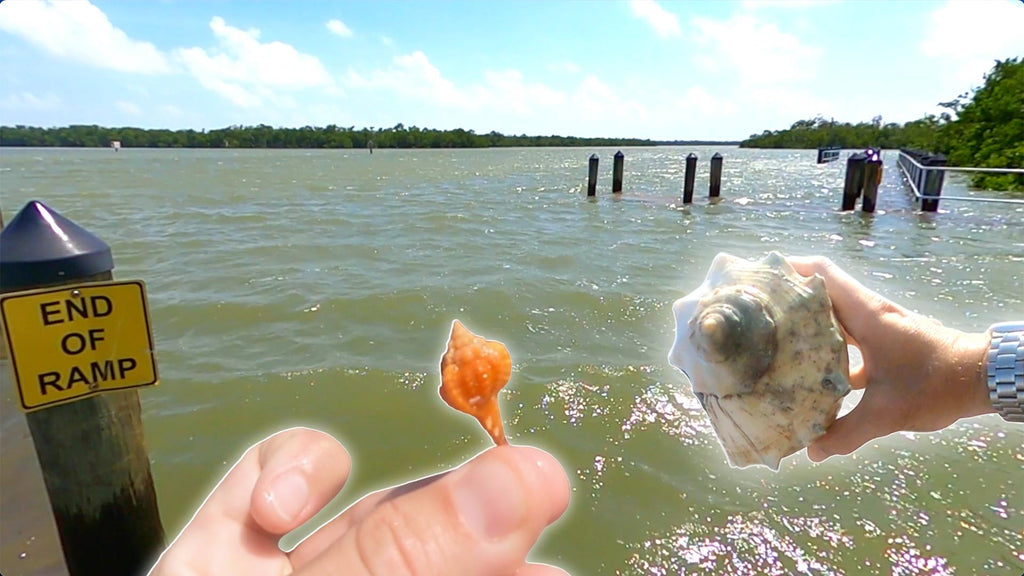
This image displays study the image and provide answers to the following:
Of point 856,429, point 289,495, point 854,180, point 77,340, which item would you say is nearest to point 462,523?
point 289,495

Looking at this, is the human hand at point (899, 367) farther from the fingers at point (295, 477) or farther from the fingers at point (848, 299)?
the fingers at point (295, 477)

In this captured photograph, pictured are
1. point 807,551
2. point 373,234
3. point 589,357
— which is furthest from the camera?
point 373,234

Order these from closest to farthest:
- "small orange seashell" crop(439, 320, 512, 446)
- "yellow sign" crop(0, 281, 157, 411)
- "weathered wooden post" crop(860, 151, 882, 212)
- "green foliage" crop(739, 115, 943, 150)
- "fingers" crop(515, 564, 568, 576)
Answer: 1. "fingers" crop(515, 564, 568, 576)
2. "small orange seashell" crop(439, 320, 512, 446)
3. "yellow sign" crop(0, 281, 157, 411)
4. "weathered wooden post" crop(860, 151, 882, 212)
5. "green foliage" crop(739, 115, 943, 150)

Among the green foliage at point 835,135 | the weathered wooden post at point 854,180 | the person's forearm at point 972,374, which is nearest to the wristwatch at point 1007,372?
the person's forearm at point 972,374

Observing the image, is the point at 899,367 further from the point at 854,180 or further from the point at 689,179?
the point at 689,179

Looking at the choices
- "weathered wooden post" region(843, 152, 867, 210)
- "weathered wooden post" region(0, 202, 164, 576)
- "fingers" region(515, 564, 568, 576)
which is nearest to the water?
"weathered wooden post" region(0, 202, 164, 576)

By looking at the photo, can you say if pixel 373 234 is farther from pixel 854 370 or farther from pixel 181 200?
pixel 854 370

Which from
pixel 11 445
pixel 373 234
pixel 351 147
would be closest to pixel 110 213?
pixel 373 234

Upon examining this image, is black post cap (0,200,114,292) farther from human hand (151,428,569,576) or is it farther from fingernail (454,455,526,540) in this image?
fingernail (454,455,526,540)
